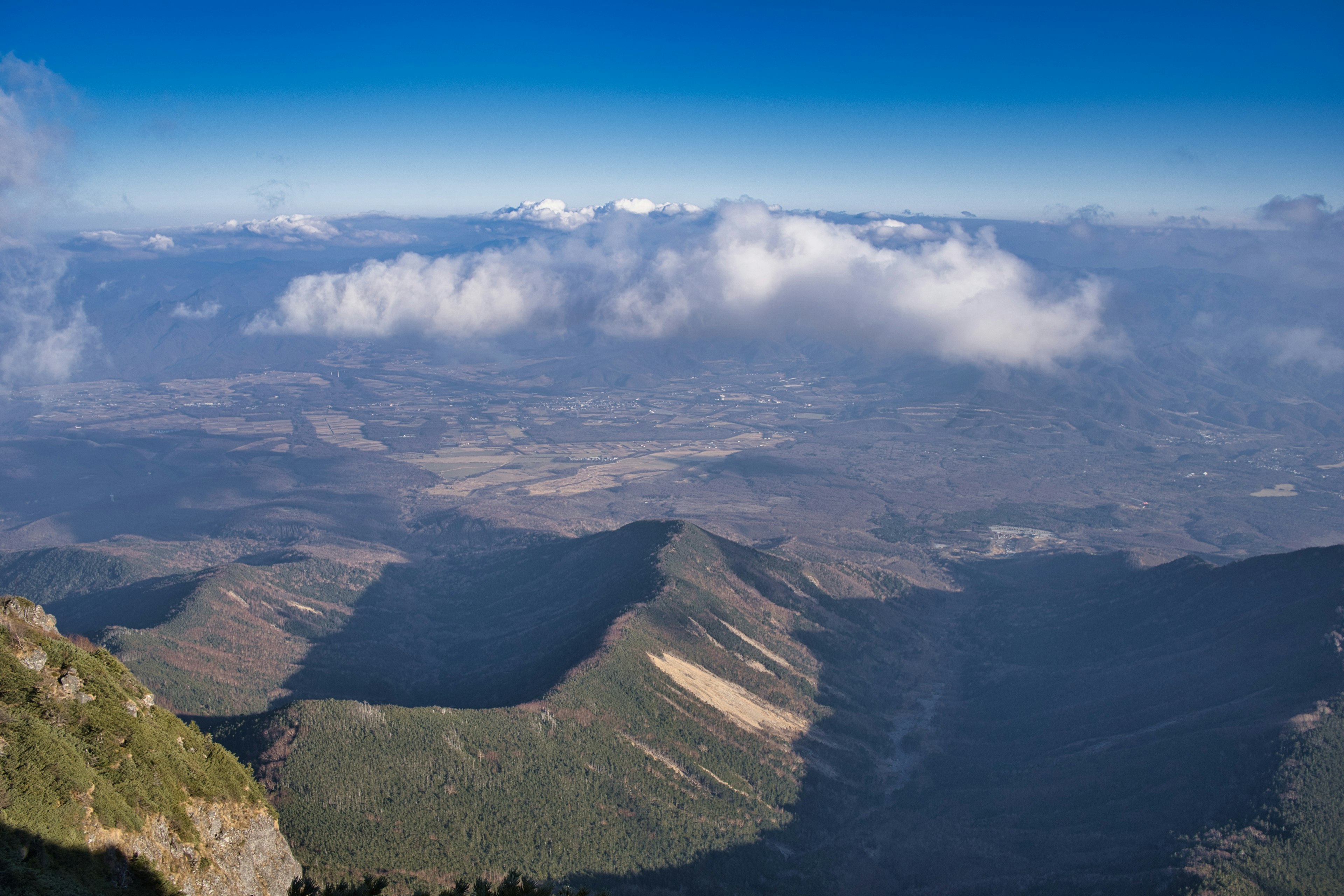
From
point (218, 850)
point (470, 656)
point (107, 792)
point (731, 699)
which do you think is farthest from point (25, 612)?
point (470, 656)

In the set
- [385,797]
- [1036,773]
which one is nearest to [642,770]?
[385,797]

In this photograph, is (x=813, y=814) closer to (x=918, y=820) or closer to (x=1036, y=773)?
(x=918, y=820)

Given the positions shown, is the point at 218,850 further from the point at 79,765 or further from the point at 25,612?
the point at 25,612

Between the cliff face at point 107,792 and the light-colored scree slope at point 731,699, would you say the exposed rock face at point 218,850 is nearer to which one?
the cliff face at point 107,792

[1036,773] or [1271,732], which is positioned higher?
[1271,732]

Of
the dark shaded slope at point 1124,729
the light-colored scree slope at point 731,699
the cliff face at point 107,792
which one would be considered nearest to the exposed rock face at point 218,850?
the cliff face at point 107,792
